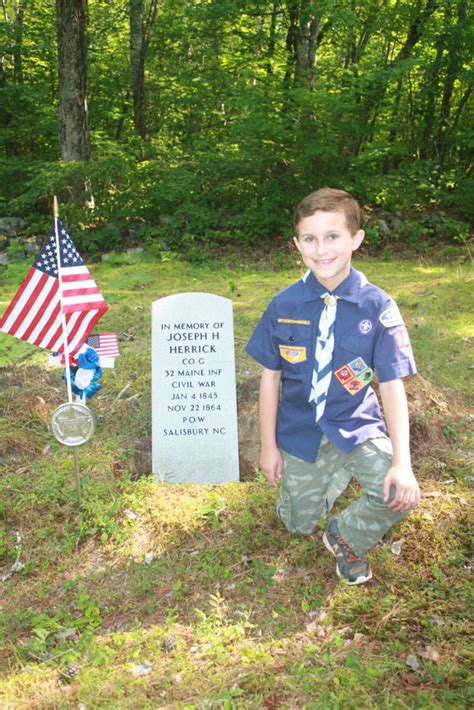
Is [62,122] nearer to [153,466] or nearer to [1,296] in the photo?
[1,296]

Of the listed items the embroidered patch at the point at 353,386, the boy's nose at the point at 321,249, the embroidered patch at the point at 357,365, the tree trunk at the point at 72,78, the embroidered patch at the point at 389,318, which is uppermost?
the tree trunk at the point at 72,78

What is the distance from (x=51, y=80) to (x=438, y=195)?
1011cm

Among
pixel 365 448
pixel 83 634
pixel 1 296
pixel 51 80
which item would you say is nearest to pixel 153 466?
pixel 83 634

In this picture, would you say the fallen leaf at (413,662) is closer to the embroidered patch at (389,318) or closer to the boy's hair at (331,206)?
the embroidered patch at (389,318)

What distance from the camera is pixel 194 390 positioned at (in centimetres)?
429

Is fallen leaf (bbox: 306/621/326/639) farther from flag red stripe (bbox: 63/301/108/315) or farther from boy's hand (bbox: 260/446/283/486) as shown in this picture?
flag red stripe (bbox: 63/301/108/315)

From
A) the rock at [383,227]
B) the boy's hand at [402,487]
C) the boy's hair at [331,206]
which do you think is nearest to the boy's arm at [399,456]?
the boy's hand at [402,487]

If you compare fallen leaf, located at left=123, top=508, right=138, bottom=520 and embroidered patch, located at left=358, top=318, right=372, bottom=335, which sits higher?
embroidered patch, located at left=358, top=318, right=372, bottom=335

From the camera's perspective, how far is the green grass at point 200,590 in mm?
2447

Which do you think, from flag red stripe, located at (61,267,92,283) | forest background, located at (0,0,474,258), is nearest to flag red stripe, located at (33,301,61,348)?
flag red stripe, located at (61,267,92,283)

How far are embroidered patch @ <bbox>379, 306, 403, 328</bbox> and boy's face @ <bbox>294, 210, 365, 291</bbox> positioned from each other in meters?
0.29

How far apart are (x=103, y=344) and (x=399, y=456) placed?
2076 mm

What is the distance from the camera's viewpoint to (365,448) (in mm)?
2867

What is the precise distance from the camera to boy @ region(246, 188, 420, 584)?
2.67 meters
